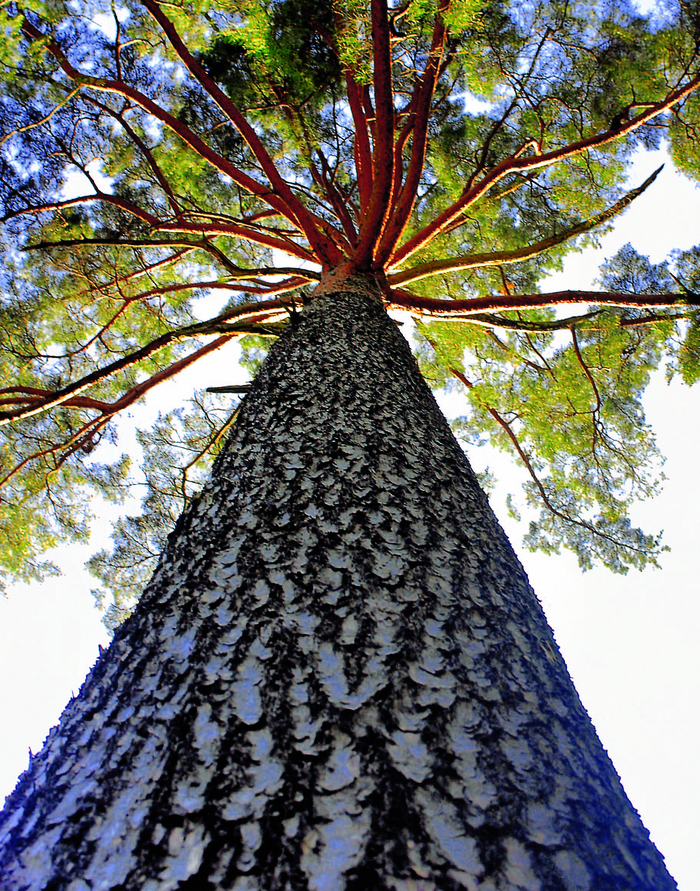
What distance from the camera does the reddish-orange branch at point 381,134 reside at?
2977mm

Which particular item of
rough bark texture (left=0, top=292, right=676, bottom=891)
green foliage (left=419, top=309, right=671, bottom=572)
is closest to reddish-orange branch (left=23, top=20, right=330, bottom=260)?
green foliage (left=419, top=309, right=671, bottom=572)

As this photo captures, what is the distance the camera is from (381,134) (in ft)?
10.8

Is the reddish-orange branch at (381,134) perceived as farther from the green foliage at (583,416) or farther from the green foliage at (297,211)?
the green foliage at (583,416)

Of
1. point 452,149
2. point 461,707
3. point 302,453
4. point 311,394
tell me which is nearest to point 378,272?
point 311,394

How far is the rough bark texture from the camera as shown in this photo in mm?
717

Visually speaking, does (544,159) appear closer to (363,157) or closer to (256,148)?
(363,157)

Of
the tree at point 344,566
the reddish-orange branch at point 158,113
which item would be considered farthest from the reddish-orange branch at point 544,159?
the reddish-orange branch at point 158,113

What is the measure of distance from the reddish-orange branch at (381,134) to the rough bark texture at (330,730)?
278 centimetres

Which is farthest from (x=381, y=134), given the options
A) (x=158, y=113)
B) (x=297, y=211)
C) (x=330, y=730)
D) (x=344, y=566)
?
(x=330, y=730)

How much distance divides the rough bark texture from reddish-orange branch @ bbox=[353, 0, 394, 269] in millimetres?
2780

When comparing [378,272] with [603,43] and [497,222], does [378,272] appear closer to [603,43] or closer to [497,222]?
[497,222]

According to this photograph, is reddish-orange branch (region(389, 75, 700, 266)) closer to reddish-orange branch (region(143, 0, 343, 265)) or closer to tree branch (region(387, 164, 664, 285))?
tree branch (region(387, 164, 664, 285))

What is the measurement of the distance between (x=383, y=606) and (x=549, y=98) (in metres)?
6.11

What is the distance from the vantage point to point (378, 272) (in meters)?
3.99
